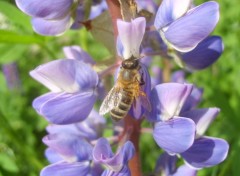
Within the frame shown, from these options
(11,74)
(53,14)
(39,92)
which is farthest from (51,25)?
(39,92)

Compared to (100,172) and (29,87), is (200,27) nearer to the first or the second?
(100,172)

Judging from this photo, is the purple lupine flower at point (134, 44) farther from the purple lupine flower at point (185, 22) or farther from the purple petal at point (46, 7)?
the purple petal at point (46, 7)

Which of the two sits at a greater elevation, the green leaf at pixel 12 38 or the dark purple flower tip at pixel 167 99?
the green leaf at pixel 12 38

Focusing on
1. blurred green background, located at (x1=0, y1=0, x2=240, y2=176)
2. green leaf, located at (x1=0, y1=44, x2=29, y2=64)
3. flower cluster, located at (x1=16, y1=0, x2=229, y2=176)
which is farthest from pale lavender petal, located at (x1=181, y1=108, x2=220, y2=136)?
green leaf, located at (x1=0, y1=44, x2=29, y2=64)

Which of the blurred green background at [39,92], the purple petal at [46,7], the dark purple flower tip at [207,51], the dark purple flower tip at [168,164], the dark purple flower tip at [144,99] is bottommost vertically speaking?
the blurred green background at [39,92]

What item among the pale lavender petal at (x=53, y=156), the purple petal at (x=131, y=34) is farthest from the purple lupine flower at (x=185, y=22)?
the pale lavender petal at (x=53, y=156)

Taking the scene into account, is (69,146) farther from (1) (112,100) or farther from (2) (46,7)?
(2) (46,7)
